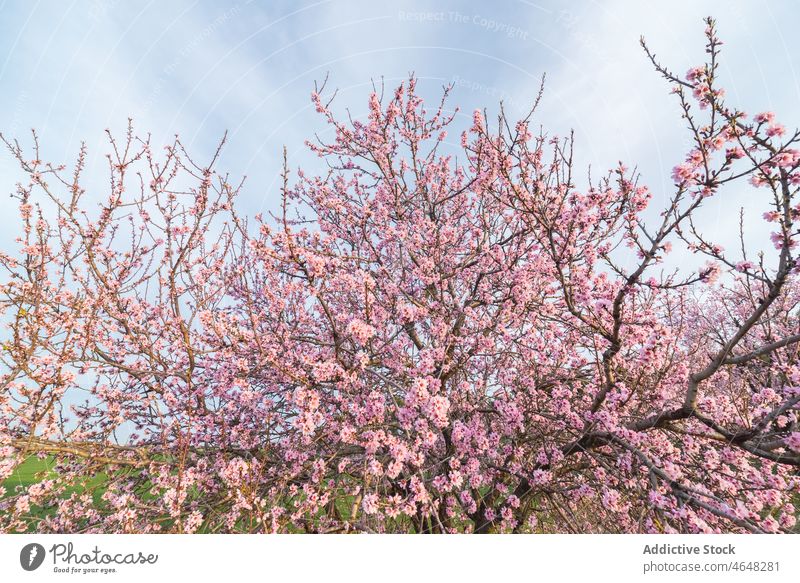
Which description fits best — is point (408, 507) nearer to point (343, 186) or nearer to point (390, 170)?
Answer: point (390, 170)

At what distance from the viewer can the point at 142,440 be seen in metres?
6.48

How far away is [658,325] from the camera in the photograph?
5.06 meters

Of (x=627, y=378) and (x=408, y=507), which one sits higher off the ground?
(x=627, y=378)

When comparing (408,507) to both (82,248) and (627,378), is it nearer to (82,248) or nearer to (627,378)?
(627,378)

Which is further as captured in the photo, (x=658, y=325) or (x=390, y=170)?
(x=390, y=170)

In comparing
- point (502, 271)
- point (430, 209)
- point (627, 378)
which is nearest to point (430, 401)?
point (502, 271)

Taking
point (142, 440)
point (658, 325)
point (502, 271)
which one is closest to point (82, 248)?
point (142, 440)
